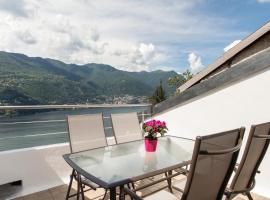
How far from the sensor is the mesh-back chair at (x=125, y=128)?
3.66m

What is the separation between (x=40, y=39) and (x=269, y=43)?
10.4 meters

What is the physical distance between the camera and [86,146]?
10.5 feet

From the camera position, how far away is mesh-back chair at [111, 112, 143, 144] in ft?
12.0

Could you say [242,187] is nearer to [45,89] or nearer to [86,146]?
[86,146]

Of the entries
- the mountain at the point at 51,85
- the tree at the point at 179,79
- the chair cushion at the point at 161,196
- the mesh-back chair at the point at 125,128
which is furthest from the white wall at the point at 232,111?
the tree at the point at 179,79

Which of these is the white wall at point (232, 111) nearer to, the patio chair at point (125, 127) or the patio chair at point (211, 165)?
the patio chair at point (125, 127)

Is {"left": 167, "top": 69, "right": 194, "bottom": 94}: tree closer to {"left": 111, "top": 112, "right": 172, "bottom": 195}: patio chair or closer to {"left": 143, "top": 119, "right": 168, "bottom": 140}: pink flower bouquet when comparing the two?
{"left": 111, "top": 112, "right": 172, "bottom": 195}: patio chair

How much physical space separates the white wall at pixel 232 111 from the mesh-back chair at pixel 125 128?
1.03 m

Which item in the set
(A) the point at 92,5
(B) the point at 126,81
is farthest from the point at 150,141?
(B) the point at 126,81

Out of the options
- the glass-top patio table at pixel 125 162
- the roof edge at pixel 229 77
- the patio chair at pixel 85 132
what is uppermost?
the roof edge at pixel 229 77

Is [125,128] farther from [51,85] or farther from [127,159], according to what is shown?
[51,85]

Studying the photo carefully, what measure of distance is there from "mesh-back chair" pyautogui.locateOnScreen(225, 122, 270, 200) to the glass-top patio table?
56 cm

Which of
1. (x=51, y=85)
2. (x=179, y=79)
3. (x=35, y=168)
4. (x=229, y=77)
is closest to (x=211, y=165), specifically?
(x=229, y=77)

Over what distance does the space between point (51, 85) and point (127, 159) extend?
28.9 meters
